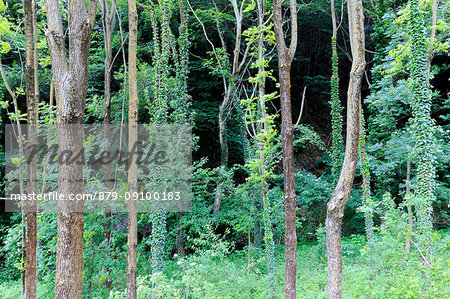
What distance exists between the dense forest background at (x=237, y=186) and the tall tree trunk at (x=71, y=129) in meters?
1.80

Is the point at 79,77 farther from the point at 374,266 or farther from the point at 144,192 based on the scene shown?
the point at 374,266

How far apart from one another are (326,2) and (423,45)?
8.75 meters

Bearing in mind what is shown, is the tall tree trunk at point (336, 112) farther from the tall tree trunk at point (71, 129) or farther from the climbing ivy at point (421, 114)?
the tall tree trunk at point (71, 129)

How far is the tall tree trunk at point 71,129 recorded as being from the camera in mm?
3023

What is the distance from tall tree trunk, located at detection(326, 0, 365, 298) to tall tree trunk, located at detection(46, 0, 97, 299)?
10.4ft

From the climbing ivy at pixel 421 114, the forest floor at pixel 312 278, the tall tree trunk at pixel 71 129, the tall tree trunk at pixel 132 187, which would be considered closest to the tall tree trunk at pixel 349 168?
the forest floor at pixel 312 278

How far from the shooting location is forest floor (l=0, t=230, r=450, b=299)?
165 inches

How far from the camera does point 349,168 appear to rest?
3846 millimetres

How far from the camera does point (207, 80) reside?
41.7 feet

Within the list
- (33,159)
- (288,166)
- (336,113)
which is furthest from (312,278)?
(33,159)

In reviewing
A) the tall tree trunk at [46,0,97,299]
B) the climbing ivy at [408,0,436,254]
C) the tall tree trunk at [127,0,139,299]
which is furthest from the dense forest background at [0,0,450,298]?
the tall tree trunk at [46,0,97,299]

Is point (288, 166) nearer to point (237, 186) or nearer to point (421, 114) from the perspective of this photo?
point (421, 114)

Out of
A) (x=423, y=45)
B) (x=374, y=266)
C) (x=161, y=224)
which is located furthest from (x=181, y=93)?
(x=374, y=266)

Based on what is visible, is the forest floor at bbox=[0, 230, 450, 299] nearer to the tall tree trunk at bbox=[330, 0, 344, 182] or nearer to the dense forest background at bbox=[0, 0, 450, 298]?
the dense forest background at bbox=[0, 0, 450, 298]
